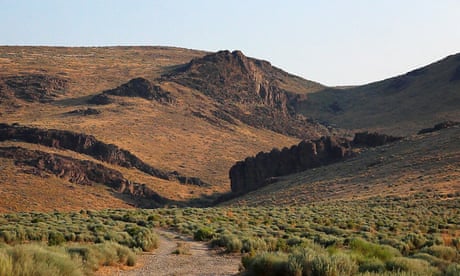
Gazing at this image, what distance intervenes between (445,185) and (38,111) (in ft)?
247

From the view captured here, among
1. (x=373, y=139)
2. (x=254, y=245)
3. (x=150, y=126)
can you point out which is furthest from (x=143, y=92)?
(x=254, y=245)

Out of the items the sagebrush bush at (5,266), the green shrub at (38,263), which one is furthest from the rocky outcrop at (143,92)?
the sagebrush bush at (5,266)

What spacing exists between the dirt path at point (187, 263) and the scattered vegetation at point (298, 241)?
47cm

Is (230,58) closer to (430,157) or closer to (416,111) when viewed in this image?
(416,111)

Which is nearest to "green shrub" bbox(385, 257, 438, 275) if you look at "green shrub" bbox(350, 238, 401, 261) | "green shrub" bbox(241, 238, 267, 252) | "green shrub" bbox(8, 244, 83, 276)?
"green shrub" bbox(350, 238, 401, 261)

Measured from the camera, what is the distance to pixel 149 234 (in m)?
19.4

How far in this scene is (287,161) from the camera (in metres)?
71.8

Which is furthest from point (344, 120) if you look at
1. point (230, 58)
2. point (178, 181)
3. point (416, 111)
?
point (178, 181)

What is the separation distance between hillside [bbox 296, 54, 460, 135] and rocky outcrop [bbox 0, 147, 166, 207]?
63187 millimetres

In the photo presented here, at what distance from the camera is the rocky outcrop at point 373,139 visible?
7262 centimetres

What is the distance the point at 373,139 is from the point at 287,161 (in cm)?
1317

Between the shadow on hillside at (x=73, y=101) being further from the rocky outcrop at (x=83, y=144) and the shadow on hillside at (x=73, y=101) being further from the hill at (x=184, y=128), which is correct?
the rocky outcrop at (x=83, y=144)

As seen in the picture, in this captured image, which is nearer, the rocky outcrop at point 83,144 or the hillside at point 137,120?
the hillside at point 137,120

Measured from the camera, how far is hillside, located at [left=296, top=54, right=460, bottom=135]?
11731cm
